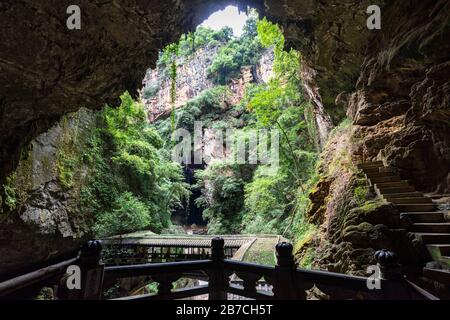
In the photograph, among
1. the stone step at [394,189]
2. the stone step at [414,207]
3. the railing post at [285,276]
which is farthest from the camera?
the stone step at [394,189]

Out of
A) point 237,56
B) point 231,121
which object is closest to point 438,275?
point 231,121

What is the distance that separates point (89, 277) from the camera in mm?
2297

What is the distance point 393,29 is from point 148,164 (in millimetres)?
13746

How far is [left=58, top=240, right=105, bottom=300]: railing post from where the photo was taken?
2193 millimetres

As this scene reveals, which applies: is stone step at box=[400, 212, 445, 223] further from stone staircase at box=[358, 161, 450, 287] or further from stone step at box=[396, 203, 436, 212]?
stone step at box=[396, 203, 436, 212]

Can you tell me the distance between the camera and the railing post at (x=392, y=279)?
6.39 feet

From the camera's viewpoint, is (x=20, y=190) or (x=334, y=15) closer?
(x=334, y=15)

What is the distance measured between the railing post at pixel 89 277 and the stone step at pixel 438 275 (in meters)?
4.02

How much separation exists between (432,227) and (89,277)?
542 cm

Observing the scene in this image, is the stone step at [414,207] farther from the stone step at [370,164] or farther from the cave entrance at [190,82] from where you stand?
the cave entrance at [190,82]

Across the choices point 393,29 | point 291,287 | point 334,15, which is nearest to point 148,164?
point 334,15

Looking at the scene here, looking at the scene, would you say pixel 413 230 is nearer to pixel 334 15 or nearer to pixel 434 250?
pixel 434 250

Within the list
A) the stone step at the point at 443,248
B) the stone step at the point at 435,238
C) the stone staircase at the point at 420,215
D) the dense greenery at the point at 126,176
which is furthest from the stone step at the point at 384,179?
the dense greenery at the point at 126,176
